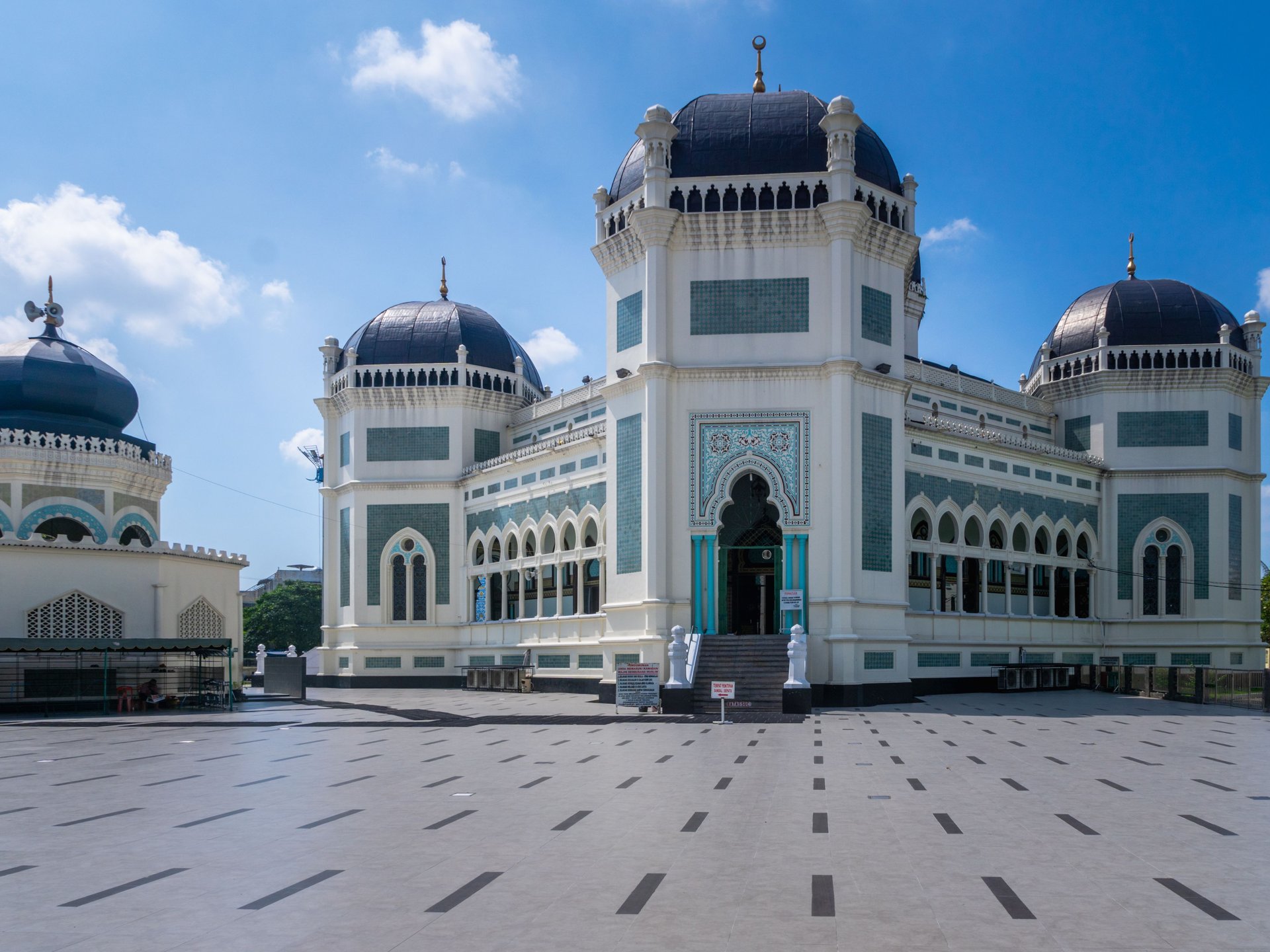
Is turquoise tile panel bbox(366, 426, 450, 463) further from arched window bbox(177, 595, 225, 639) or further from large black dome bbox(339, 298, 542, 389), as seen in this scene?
arched window bbox(177, 595, 225, 639)

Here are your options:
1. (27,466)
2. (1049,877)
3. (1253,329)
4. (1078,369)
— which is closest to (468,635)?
(27,466)

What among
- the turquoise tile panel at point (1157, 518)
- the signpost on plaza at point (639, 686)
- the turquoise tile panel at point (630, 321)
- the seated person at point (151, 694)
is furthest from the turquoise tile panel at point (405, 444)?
the turquoise tile panel at point (1157, 518)

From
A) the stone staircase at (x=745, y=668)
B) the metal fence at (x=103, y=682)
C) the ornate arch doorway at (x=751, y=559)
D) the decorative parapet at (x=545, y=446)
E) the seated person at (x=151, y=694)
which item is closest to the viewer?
the stone staircase at (x=745, y=668)

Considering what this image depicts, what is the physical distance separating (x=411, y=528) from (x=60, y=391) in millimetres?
12976

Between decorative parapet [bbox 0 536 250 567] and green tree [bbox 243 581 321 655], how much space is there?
45.4 meters

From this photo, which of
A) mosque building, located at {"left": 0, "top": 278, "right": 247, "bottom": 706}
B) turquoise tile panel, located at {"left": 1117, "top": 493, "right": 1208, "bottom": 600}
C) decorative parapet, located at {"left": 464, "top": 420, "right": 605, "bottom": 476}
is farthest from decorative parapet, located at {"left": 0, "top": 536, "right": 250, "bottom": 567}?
turquoise tile panel, located at {"left": 1117, "top": 493, "right": 1208, "bottom": 600}

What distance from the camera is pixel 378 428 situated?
4291 cm

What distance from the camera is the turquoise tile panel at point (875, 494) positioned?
29.1 m

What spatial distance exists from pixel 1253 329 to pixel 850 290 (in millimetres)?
20806

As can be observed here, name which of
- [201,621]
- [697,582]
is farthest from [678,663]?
[201,621]

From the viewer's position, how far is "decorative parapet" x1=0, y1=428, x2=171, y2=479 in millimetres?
35781

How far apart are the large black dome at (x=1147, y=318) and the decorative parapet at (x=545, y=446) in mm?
19136

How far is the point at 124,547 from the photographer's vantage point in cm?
3284

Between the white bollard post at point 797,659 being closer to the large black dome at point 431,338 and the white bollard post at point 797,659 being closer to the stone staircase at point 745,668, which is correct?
the stone staircase at point 745,668
